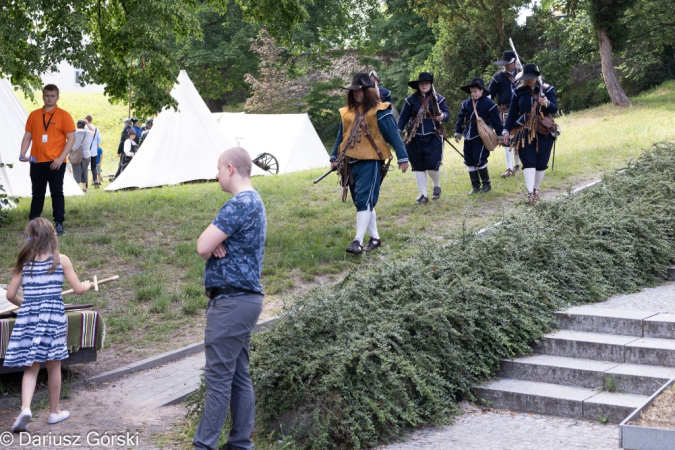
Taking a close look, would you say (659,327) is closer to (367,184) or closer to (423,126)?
(367,184)

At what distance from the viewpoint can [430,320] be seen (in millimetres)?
5684

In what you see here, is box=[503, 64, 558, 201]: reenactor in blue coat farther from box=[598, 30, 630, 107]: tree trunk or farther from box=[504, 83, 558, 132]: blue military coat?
box=[598, 30, 630, 107]: tree trunk

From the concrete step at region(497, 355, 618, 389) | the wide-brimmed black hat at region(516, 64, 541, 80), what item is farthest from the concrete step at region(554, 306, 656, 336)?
the wide-brimmed black hat at region(516, 64, 541, 80)

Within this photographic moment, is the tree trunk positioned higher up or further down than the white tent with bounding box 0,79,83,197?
higher up

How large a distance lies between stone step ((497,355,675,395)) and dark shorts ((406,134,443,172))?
6094 mm

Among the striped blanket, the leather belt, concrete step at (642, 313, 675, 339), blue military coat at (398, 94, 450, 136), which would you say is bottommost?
concrete step at (642, 313, 675, 339)

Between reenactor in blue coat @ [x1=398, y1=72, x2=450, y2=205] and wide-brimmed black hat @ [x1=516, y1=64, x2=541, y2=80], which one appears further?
reenactor in blue coat @ [x1=398, y1=72, x2=450, y2=205]

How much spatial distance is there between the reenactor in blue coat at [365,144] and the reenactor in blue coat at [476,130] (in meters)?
3.47

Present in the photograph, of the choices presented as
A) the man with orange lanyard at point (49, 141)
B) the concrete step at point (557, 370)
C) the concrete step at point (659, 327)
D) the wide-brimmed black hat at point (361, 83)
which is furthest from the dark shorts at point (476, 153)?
the concrete step at point (557, 370)

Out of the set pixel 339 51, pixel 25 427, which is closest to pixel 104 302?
pixel 25 427

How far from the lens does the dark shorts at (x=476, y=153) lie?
483 inches

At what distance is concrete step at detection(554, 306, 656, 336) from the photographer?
6.05 meters

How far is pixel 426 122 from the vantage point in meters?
11.6

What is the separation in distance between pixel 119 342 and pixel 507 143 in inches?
255
